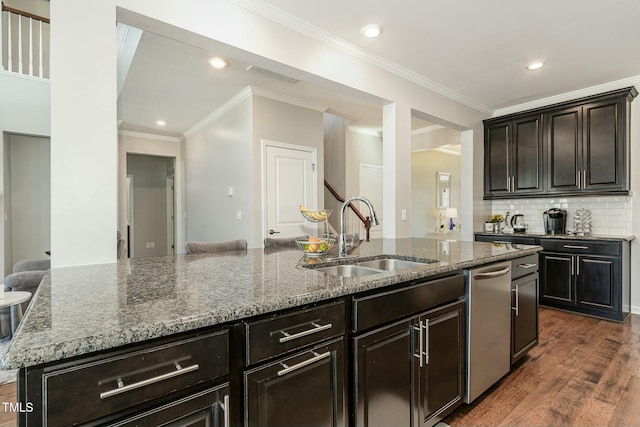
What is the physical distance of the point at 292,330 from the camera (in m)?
1.06

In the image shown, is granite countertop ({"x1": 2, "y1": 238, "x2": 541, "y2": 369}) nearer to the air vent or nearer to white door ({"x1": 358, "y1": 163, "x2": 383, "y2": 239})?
the air vent

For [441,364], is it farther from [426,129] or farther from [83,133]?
[426,129]

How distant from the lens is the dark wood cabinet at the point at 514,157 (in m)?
4.12

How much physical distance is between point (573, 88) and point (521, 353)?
11.1 feet

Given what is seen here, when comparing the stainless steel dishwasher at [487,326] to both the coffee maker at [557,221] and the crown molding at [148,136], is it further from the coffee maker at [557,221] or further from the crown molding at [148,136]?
the crown molding at [148,136]

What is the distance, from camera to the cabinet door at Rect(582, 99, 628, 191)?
3.46m

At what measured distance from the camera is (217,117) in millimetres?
4848

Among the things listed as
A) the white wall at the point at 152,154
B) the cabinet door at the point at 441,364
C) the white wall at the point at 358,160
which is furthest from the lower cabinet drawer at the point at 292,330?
the white wall at the point at 152,154

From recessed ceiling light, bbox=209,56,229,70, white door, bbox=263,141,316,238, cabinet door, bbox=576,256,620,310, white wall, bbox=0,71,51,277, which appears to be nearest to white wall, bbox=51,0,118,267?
recessed ceiling light, bbox=209,56,229,70

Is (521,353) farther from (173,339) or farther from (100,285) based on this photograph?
(100,285)

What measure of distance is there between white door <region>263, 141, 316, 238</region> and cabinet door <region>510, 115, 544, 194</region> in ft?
9.06

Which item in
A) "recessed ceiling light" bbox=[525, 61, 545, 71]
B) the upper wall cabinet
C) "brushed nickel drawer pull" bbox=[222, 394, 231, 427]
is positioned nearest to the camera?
"brushed nickel drawer pull" bbox=[222, 394, 231, 427]

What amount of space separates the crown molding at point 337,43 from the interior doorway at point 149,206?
5.72 meters

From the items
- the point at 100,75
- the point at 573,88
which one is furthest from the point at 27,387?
the point at 573,88
